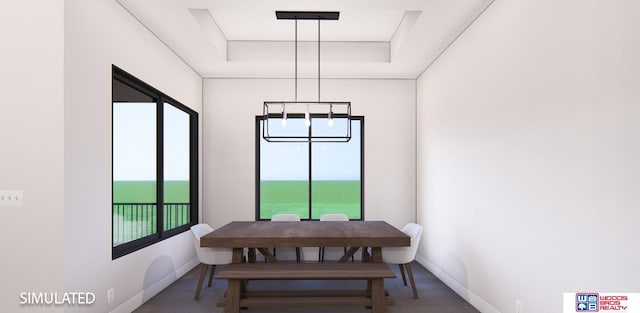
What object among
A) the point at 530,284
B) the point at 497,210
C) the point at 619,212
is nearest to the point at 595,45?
the point at 619,212

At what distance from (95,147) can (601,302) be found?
12.4 feet

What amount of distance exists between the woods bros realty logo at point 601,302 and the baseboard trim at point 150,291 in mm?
3587

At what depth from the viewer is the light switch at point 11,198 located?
2.41m

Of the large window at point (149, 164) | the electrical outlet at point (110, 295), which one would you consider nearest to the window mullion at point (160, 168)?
the large window at point (149, 164)

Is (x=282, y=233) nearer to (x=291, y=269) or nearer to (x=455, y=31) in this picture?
(x=291, y=269)

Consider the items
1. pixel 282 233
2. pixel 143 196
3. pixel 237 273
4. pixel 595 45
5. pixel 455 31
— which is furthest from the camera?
pixel 143 196

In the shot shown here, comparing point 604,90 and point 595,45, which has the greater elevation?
point 595,45

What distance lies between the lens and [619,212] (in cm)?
183

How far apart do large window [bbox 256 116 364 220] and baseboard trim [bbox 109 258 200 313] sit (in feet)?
4.50

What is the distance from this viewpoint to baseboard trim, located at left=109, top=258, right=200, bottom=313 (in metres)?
3.17

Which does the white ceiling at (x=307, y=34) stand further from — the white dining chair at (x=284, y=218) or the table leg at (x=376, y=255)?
the table leg at (x=376, y=255)

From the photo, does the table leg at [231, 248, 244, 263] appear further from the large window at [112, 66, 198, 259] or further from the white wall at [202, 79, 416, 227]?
the white wall at [202, 79, 416, 227]

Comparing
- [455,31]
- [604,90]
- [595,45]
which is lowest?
[604,90]

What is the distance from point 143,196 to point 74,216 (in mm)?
2429
